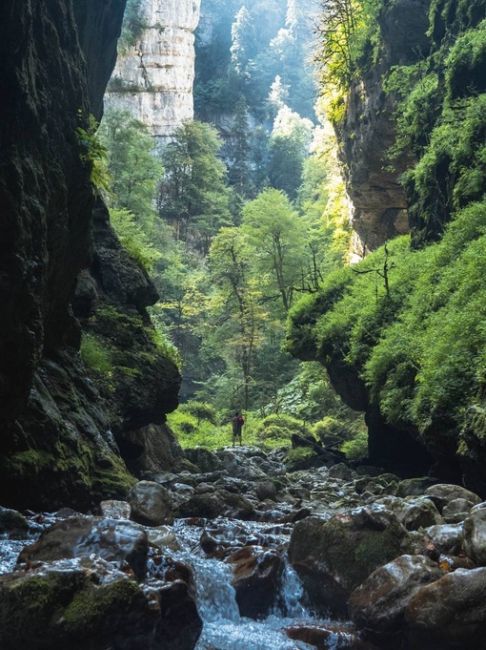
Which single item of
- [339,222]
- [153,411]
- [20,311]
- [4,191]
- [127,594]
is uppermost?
[339,222]

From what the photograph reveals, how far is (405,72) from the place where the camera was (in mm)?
21641

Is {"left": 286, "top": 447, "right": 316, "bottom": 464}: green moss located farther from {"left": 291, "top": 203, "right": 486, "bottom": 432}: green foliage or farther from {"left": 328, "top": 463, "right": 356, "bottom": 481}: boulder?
{"left": 291, "top": 203, "right": 486, "bottom": 432}: green foliage

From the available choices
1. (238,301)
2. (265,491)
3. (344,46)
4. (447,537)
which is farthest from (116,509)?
(238,301)

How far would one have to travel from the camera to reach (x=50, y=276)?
9930 millimetres

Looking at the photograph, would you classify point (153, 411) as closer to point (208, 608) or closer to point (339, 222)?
point (208, 608)

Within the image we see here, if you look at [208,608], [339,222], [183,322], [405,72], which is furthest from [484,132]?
[183,322]

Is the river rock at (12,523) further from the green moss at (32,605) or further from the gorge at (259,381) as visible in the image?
the green moss at (32,605)

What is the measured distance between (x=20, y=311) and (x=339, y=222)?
28.9 metres

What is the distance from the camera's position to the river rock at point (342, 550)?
6.39 m

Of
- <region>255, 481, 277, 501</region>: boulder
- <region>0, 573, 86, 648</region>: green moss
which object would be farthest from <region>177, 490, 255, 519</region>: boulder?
<region>0, 573, 86, 648</region>: green moss

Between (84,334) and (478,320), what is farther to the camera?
(84,334)

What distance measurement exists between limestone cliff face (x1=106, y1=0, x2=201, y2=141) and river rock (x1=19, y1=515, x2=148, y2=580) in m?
50.3

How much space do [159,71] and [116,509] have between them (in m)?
51.6

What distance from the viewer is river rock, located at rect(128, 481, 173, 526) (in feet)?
29.1
